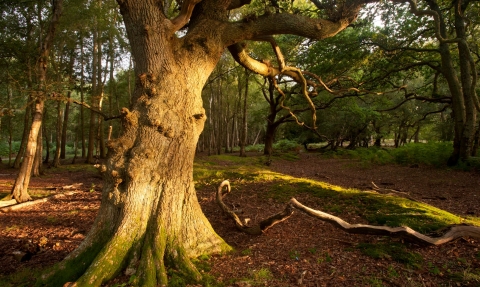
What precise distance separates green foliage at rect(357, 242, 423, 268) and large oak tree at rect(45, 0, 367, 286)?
2027 millimetres

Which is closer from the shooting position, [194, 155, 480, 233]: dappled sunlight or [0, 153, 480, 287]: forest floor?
[0, 153, 480, 287]: forest floor

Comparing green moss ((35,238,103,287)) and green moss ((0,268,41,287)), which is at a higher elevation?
green moss ((35,238,103,287))

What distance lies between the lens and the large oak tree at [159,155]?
126 inches

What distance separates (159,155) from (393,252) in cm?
339

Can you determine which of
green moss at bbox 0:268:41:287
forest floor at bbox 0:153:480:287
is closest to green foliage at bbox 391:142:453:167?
forest floor at bbox 0:153:480:287

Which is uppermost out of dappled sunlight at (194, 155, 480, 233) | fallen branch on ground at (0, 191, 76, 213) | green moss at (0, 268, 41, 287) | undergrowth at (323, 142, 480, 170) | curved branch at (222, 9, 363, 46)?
curved branch at (222, 9, 363, 46)

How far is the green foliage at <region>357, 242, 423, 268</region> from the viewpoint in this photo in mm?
3363

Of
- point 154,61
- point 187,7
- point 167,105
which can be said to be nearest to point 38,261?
point 167,105

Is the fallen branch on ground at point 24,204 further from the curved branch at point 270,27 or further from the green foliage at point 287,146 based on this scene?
the green foliage at point 287,146

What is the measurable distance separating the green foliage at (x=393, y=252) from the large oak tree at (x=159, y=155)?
79.8 inches

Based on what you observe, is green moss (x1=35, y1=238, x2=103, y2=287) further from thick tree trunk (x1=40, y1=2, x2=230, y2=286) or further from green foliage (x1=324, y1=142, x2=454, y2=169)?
green foliage (x1=324, y1=142, x2=454, y2=169)

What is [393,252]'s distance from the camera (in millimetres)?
3611

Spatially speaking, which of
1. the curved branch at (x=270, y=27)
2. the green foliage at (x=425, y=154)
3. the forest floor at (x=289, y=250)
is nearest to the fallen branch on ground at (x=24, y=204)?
the forest floor at (x=289, y=250)

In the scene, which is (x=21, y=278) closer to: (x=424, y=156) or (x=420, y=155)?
(x=424, y=156)
